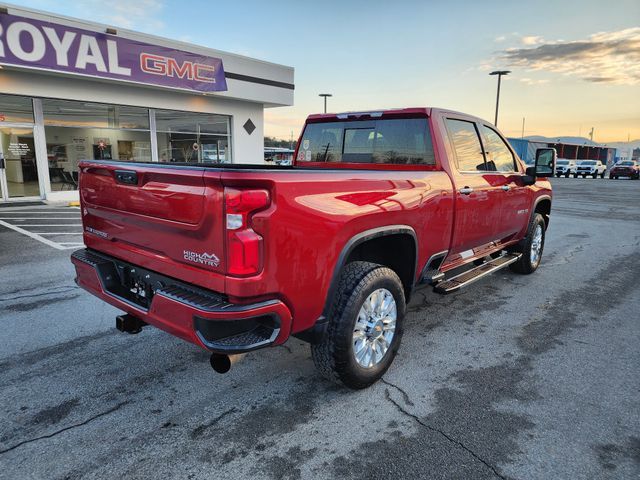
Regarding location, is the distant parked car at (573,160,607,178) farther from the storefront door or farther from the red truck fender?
the red truck fender

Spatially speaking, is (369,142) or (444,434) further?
(369,142)

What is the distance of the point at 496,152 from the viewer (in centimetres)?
512

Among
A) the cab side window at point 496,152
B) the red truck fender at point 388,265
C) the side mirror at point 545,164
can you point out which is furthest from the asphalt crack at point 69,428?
the side mirror at point 545,164

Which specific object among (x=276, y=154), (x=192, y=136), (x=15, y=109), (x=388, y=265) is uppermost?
(x=15, y=109)

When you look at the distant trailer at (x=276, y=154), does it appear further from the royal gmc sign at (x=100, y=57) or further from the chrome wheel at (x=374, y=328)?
the chrome wheel at (x=374, y=328)

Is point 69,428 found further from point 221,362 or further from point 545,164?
point 545,164

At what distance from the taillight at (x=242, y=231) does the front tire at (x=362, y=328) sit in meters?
0.80

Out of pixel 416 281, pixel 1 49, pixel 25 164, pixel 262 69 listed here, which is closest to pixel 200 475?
pixel 416 281

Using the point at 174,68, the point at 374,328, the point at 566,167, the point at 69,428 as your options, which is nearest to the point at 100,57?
the point at 174,68

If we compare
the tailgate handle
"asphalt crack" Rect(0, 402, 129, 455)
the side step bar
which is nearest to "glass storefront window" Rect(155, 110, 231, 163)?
the side step bar

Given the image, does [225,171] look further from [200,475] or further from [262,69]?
[262,69]

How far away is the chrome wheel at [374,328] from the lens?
312cm

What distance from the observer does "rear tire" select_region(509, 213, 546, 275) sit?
6.05 metres

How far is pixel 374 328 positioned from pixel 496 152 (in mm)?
2993
